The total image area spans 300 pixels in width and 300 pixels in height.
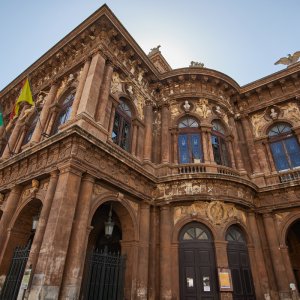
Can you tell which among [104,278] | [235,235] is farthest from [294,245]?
[104,278]

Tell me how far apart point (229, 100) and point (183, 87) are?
3142mm

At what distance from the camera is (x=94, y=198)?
8852 mm

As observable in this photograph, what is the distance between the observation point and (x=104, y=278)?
8523 millimetres

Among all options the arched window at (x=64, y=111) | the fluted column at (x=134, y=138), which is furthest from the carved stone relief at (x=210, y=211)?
the arched window at (x=64, y=111)

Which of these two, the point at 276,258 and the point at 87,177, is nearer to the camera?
the point at 87,177

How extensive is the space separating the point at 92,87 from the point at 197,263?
812 cm

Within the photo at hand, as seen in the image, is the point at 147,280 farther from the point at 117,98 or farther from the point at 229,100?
the point at 229,100

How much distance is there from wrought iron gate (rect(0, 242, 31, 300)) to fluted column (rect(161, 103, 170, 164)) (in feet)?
22.8

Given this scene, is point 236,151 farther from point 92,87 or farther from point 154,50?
point 154,50

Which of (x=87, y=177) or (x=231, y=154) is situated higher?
(x=231, y=154)

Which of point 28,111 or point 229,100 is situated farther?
point 229,100

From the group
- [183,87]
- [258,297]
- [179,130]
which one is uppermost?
[183,87]

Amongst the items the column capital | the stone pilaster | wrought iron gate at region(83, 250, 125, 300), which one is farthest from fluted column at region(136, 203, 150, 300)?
the stone pilaster

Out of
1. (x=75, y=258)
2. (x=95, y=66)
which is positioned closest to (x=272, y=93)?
(x=95, y=66)
